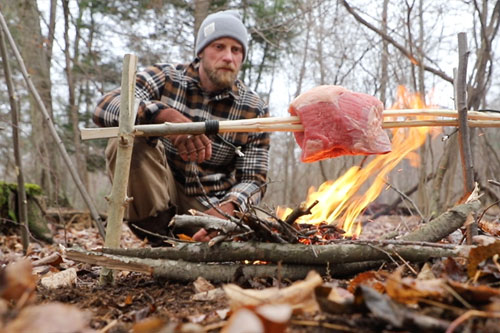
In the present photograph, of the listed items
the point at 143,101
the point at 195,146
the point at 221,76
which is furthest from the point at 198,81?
the point at 195,146

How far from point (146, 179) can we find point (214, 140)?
86cm

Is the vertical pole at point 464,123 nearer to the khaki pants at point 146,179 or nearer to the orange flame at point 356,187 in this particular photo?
the orange flame at point 356,187

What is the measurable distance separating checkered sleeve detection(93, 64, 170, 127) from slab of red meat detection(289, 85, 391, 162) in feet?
3.90

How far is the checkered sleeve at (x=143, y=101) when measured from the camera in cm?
302

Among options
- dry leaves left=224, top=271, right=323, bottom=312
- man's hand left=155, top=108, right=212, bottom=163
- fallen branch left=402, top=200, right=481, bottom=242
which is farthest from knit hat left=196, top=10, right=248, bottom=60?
dry leaves left=224, top=271, right=323, bottom=312

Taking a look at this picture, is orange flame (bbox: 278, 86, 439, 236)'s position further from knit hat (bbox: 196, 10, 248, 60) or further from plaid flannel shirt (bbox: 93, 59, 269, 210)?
knit hat (bbox: 196, 10, 248, 60)

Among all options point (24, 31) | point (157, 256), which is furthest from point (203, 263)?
point (24, 31)

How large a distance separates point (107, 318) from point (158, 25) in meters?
10.5

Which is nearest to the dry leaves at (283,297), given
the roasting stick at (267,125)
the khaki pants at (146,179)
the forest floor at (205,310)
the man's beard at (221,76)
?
the forest floor at (205,310)

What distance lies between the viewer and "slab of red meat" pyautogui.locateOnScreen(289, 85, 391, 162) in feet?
6.73

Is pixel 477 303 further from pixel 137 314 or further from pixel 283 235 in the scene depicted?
pixel 137 314

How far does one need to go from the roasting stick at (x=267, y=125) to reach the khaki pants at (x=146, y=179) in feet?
4.57

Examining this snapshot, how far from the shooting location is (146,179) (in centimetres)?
345

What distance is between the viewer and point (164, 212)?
3748 millimetres
